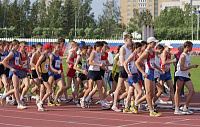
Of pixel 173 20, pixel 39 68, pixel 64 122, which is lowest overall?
pixel 64 122

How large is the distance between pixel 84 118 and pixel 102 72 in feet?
7.81

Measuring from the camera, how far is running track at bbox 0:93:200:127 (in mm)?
11164

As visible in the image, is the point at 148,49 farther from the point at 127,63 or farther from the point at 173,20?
the point at 173,20

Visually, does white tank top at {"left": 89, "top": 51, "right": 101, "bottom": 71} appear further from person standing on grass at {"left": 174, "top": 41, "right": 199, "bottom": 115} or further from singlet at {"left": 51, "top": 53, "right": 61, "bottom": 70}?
person standing on grass at {"left": 174, "top": 41, "right": 199, "bottom": 115}

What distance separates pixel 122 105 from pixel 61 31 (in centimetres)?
9677

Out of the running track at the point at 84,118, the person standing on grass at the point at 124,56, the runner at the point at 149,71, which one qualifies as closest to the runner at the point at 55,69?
the running track at the point at 84,118

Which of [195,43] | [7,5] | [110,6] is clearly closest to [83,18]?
[110,6]

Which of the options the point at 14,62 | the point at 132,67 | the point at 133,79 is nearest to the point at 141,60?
the point at 132,67

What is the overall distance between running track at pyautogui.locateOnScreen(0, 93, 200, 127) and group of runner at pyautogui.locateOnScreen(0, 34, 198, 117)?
364 mm

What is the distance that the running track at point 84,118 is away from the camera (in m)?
11.2

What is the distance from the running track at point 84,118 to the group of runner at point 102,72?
1.20 ft

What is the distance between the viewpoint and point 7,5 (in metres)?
125

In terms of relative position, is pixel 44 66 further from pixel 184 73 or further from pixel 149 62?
pixel 184 73

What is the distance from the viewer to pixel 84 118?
12.2 m
